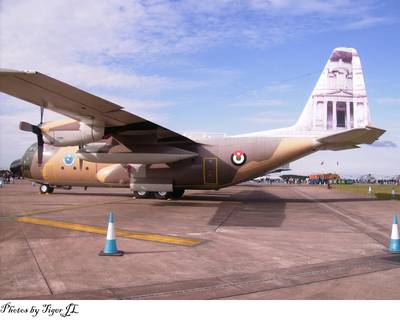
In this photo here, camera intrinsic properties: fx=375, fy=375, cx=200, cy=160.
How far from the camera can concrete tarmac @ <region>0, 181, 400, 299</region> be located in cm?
576

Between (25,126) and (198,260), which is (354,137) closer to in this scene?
(198,260)

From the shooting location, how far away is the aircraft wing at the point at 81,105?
13.1 metres

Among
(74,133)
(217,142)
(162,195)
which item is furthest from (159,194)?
(74,133)

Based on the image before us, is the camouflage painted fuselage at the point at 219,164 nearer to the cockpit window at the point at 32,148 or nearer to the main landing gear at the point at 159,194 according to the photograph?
the main landing gear at the point at 159,194

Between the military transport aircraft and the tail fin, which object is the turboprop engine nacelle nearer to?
the military transport aircraft

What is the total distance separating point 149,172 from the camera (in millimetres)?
20969

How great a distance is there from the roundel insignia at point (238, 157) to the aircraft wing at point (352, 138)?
3.94m

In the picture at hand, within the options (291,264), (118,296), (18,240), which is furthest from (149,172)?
(118,296)

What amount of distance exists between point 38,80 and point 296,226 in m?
10.2

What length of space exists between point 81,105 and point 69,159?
8.99 m

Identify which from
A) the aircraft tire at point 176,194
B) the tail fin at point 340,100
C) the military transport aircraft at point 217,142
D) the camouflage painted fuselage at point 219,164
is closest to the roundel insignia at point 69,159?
the military transport aircraft at point 217,142

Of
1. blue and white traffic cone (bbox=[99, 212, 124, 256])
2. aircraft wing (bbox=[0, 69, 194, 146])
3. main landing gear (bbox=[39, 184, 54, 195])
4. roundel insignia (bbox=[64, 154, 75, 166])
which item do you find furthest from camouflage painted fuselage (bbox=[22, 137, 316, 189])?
blue and white traffic cone (bbox=[99, 212, 124, 256])

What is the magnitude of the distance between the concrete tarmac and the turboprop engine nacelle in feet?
20.8
